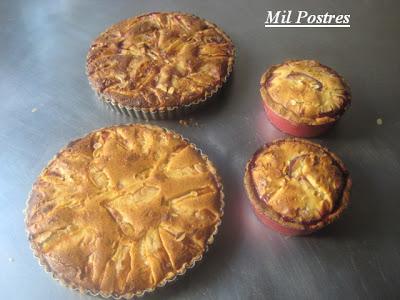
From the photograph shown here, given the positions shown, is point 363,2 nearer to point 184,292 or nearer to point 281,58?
point 281,58

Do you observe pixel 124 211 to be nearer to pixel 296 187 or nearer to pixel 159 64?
pixel 296 187

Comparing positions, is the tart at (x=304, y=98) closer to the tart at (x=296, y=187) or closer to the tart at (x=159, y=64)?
the tart at (x=296, y=187)

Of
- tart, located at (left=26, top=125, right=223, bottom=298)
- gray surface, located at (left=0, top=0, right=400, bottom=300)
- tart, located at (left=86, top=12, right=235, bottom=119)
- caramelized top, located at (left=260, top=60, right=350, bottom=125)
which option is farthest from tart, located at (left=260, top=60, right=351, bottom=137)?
tart, located at (left=26, top=125, right=223, bottom=298)

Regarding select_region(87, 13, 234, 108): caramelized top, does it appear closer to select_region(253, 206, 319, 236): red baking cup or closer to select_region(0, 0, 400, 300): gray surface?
select_region(0, 0, 400, 300): gray surface

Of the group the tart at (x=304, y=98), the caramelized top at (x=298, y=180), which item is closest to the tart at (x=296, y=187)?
the caramelized top at (x=298, y=180)

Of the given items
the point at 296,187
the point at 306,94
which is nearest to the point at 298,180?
the point at 296,187

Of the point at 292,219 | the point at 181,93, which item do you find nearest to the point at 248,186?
the point at 292,219
